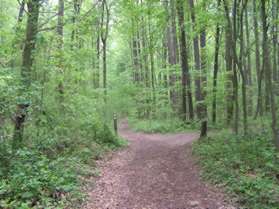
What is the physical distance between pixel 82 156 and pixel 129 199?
3.45 meters

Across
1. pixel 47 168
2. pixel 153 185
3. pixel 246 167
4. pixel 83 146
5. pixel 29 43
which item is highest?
pixel 29 43

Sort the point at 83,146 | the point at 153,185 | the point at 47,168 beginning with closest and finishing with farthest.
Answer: the point at 47,168 < the point at 153,185 < the point at 83,146

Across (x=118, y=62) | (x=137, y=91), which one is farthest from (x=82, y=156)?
(x=118, y=62)

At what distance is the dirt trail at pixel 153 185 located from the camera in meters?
5.72

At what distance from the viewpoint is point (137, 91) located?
918 inches

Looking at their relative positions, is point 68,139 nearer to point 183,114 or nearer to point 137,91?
point 183,114

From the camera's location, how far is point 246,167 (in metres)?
7.04

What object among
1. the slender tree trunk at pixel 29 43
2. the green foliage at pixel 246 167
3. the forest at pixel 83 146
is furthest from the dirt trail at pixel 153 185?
the slender tree trunk at pixel 29 43

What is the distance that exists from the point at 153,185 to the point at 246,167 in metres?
2.46

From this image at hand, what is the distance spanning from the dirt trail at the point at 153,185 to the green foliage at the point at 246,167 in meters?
0.41

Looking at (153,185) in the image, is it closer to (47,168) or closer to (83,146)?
(47,168)

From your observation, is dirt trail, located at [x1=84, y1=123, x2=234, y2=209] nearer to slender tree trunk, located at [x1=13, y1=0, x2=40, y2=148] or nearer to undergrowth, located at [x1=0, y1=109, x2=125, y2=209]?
A: undergrowth, located at [x1=0, y1=109, x2=125, y2=209]

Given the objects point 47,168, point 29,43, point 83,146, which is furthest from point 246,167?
point 29,43

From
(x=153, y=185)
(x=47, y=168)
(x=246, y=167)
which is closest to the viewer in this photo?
(x=47, y=168)
